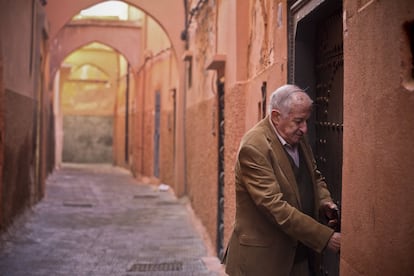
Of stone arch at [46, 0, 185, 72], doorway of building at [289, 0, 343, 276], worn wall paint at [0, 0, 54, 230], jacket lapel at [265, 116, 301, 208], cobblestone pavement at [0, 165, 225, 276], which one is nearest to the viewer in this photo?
jacket lapel at [265, 116, 301, 208]

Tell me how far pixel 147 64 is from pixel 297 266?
1612 cm

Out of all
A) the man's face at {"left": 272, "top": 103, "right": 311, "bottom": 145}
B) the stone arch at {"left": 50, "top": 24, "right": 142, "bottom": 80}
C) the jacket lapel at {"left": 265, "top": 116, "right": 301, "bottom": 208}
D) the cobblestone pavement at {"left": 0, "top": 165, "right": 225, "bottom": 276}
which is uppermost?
the stone arch at {"left": 50, "top": 24, "right": 142, "bottom": 80}

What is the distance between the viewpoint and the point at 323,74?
3795mm

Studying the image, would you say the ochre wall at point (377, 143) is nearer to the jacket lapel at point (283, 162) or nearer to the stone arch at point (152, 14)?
the jacket lapel at point (283, 162)

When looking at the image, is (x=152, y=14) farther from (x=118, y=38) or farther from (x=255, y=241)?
(x=255, y=241)

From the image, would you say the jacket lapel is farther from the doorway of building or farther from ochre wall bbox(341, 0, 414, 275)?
the doorway of building

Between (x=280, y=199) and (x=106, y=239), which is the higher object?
(x=280, y=199)

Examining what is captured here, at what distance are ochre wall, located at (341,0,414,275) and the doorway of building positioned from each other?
0.68 m

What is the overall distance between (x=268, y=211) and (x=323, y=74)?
3.80 ft

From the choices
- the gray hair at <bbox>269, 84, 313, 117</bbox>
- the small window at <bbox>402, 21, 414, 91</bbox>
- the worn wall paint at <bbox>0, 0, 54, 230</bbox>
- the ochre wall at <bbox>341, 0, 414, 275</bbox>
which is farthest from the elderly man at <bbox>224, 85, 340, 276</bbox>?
the worn wall paint at <bbox>0, 0, 54, 230</bbox>

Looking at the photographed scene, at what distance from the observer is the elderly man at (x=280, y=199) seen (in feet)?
9.43

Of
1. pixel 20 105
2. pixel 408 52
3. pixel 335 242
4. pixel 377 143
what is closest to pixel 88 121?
pixel 20 105

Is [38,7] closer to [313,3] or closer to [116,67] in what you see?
[313,3]

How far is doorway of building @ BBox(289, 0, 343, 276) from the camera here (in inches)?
136
